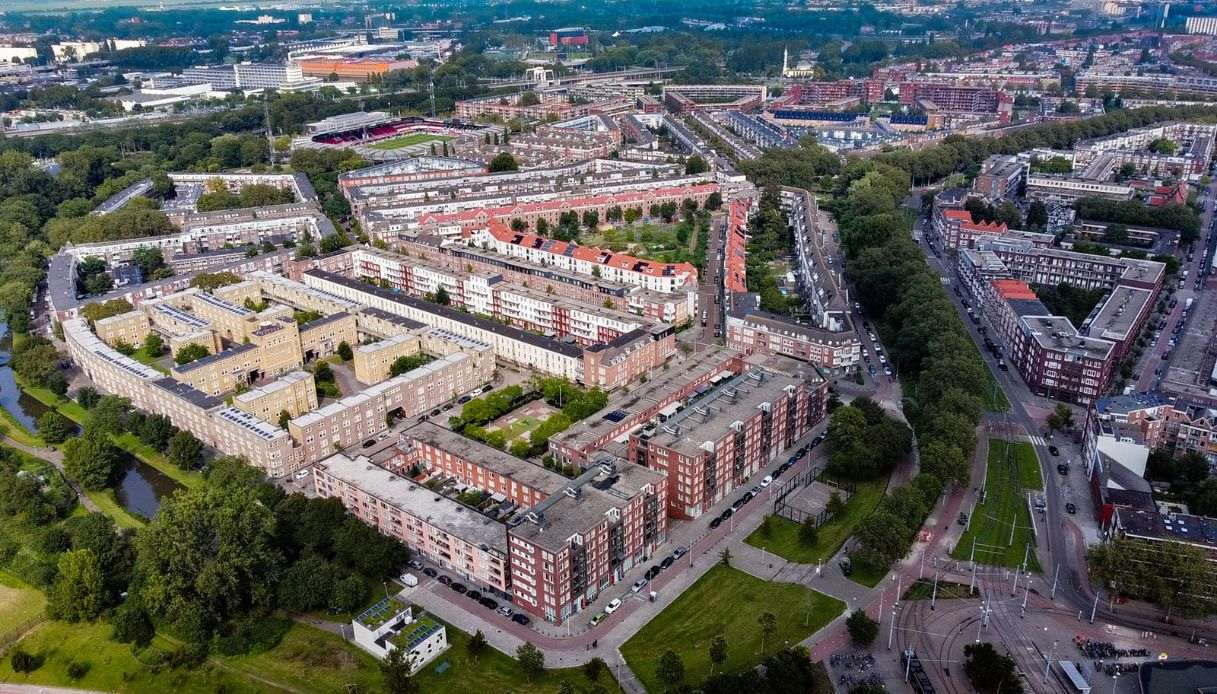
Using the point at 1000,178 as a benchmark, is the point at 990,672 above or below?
below

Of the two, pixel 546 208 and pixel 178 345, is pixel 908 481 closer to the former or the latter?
pixel 178 345

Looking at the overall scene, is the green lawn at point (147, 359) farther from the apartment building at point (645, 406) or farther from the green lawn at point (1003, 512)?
the green lawn at point (1003, 512)

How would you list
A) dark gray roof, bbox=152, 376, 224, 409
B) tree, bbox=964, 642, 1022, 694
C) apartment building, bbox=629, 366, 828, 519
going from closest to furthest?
tree, bbox=964, 642, 1022, 694 → apartment building, bbox=629, 366, 828, 519 → dark gray roof, bbox=152, 376, 224, 409

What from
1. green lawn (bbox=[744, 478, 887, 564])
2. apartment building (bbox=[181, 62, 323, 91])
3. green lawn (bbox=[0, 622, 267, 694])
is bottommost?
green lawn (bbox=[0, 622, 267, 694])

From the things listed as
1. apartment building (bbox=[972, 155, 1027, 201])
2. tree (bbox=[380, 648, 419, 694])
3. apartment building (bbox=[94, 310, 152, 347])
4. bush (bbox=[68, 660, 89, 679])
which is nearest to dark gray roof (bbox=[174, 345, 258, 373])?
apartment building (bbox=[94, 310, 152, 347])

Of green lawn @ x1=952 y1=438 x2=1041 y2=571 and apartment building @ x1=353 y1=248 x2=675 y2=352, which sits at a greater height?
apartment building @ x1=353 y1=248 x2=675 y2=352

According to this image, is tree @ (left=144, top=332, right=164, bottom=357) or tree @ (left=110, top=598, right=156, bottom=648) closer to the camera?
tree @ (left=110, top=598, right=156, bottom=648)

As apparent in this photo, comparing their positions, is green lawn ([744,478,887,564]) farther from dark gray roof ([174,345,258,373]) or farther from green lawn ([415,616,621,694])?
dark gray roof ([174,345,258,373])

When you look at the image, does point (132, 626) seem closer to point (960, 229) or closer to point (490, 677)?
point (490, 677)

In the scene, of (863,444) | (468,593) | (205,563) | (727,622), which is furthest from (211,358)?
(863,444)
